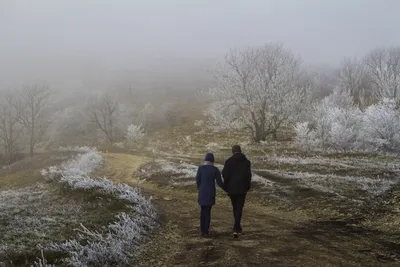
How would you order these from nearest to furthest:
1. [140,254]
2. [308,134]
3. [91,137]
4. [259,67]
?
[140,254], [308,134], [259,67], [91,137]

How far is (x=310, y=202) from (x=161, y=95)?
110 m

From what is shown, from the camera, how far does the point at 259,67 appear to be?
40.6 m

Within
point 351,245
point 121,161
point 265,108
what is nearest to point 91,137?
point 121,161

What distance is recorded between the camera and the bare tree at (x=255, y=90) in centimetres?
4006

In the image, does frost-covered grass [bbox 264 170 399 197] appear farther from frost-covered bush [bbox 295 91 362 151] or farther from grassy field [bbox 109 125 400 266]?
frost-covered bush [bbox 295 91 362 151]

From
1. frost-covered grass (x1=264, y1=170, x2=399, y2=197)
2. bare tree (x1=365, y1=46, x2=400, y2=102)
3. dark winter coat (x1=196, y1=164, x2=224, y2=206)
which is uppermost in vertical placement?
bare tree (x1=365, y1=46, x2=400, y2=102)

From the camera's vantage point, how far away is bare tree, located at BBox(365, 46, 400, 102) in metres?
49.1

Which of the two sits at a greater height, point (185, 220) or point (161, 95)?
point (161, 95)

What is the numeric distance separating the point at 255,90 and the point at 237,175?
1226 inches

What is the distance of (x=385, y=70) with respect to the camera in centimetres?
4925

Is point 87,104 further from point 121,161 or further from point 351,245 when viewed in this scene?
point 351,245

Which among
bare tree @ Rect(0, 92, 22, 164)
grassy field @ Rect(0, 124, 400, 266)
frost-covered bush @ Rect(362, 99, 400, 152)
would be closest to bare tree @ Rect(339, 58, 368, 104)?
frost-covered bush @ Rect(362, 99, 400, 152)

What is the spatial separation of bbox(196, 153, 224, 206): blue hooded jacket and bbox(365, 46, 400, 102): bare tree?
142 feet

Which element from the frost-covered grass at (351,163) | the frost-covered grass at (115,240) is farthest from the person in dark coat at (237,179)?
the frost-covered grass at (351,163)
